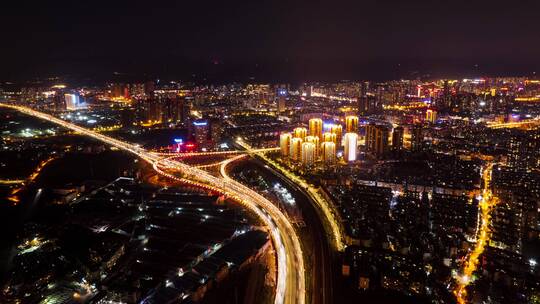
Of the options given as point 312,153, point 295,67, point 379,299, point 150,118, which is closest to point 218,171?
point 312,153

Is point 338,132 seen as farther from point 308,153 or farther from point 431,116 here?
point 431,116

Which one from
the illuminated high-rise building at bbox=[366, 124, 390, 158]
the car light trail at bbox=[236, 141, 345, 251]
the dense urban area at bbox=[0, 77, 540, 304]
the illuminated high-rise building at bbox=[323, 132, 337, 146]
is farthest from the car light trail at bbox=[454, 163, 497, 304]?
the illuminated high-rise building at bbox=[323, 132, 337, 146]

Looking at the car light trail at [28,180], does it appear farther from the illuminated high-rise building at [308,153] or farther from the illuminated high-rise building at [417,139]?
the illuminated high-rise building at [417,139]

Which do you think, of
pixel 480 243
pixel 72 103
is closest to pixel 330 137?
pixel 480 243

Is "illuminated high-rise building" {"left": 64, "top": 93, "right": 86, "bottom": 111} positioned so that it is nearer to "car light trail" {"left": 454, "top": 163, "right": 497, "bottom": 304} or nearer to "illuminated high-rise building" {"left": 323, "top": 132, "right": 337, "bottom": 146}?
"illuminated high-rise building" {"left": 323, "top": 132, "right": 337, "bottom": 146}

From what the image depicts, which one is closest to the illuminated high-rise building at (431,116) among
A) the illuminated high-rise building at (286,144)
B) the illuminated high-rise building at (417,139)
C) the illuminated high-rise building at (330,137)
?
the illuminated high-rise building at (417,139)

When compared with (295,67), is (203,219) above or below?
below

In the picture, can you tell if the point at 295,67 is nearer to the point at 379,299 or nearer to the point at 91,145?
the point at 91,145
